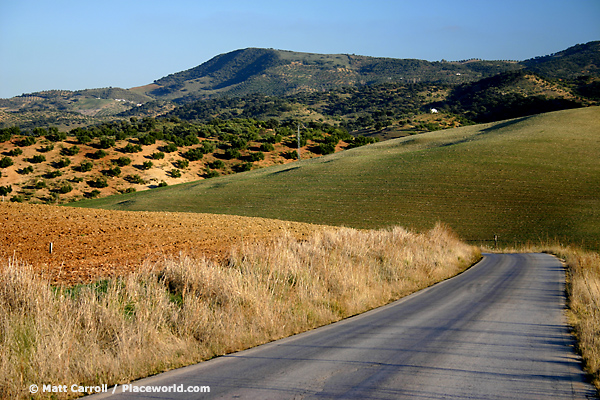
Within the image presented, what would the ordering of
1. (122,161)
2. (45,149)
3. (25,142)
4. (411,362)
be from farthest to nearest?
(25,142) < (45,149) < (122,161) < (411,362)

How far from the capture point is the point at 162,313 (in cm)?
770

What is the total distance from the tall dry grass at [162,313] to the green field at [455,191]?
22042 millimetres

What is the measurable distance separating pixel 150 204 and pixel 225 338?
42.1 m

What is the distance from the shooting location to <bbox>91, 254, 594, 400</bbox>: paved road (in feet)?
17.8

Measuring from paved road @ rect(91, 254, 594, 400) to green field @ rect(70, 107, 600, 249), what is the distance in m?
22.5

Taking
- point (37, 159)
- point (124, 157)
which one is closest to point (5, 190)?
point (37, 159)

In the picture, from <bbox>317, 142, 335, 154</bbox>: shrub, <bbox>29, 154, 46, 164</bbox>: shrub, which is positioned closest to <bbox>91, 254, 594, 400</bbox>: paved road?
<bbox>29, 154, 46, 164</bbox>: shrub

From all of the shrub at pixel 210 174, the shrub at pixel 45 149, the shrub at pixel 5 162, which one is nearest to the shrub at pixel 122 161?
the shrub at pixel 45 149

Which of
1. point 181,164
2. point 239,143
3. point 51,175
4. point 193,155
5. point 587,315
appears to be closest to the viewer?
point 587,315

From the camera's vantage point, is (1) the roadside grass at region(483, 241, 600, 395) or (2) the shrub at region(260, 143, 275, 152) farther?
(2) the shrub at region(260, 143, 275, 152)

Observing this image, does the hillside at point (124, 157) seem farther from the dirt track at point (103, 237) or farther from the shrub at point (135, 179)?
the dirt track at point (103, 237)

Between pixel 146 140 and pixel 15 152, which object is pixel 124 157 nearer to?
pixel 146 140

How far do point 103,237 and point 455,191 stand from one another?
2974cm

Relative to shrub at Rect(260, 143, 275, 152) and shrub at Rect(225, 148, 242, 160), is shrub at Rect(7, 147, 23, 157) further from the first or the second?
shrub at Rect(260, 143, 275, 152)
